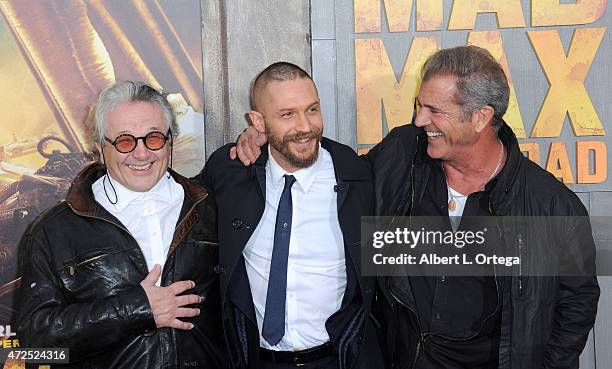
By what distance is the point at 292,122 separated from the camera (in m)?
3.09

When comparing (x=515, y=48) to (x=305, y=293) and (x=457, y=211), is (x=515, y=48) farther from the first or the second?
(x=305, y=293)

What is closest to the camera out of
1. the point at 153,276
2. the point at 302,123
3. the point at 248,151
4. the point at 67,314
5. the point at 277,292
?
the point at 67,314

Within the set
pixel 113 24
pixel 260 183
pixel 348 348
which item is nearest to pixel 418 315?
pixel 348 348

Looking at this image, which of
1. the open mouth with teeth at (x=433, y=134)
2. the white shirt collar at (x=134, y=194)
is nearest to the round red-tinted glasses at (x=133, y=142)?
the white shirt collar at (x=134, y=194)

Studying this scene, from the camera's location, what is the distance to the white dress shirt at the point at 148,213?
9.22 feet

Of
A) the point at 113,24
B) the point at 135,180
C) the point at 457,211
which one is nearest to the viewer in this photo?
the point at 135,180

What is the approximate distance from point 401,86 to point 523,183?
1167 mm

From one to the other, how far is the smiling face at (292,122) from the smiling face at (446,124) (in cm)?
45

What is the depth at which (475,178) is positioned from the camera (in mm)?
3094

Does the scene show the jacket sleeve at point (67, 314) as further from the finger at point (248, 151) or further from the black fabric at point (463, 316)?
the black fabric at point (463, 316)

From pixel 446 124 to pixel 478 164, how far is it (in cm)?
20

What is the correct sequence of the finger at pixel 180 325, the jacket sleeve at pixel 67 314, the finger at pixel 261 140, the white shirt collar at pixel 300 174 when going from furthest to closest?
1. the finger at pixel 261 140
2. the white shirt collar at pixel 300 174
3. the finger at pixel 180 325
4. the jacket sleeve at pixel 67 314

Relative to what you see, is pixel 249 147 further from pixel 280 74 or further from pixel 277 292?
pixel 277 292

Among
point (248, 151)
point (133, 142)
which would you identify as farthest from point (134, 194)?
point (248, 151)
